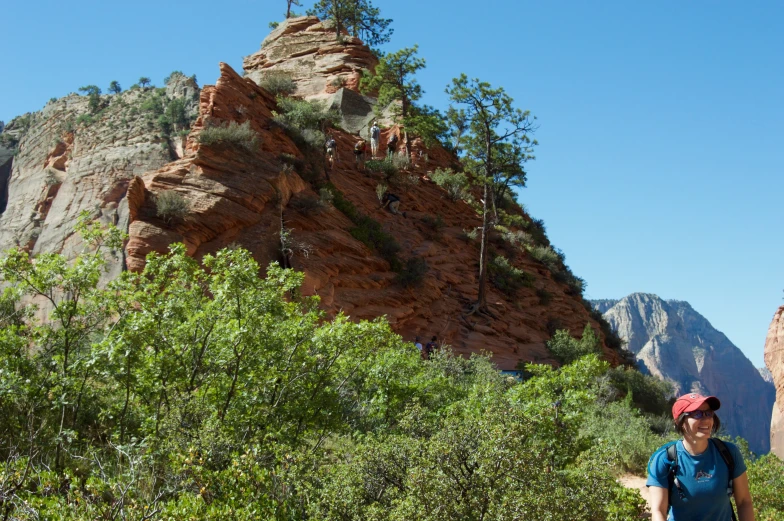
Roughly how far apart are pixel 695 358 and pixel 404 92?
10529 cm

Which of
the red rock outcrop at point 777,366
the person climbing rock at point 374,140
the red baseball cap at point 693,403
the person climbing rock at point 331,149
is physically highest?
the person climbing rock at point 374,140

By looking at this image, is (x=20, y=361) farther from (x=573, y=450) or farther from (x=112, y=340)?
(x=573, y=450)

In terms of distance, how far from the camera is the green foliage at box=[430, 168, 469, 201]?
1200 inches

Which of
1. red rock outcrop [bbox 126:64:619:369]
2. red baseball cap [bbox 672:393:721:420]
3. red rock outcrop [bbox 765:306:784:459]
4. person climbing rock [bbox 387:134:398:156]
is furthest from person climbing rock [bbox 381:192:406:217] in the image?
red baseball cap [bbox 672:393:721:420]

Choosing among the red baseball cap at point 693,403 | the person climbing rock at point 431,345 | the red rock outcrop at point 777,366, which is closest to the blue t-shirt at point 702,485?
the red baseball cap at point 693,403

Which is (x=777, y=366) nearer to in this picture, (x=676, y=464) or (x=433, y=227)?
(x=676, y=464)

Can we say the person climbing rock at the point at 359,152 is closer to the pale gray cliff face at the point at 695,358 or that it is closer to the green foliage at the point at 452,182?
the green foliage at the point at 452,182

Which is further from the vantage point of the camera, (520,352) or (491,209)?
(491,209)

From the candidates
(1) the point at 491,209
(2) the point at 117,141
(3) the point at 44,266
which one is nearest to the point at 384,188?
(1) the point at 491,209

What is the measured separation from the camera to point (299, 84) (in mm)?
35062

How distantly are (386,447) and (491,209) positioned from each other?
89.6 ft

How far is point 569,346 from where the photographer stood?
23547mm

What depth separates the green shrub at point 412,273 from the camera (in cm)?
2180

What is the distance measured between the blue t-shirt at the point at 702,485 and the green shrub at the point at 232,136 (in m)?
18.0
